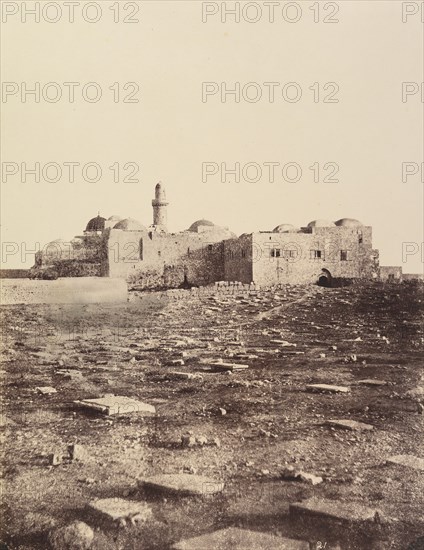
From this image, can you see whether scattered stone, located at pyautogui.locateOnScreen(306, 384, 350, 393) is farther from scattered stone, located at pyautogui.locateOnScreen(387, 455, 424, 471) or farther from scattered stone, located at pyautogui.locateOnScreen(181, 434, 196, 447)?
scattered stone, located at pyautogui.locateOnScreen(181, 434, 196, 447)

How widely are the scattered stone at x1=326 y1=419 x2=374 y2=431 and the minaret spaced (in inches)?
858

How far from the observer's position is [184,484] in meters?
4.62

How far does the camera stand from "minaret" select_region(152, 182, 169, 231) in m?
27.0

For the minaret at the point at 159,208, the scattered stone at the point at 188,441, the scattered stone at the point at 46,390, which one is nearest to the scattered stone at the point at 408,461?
the scattered stone at the point at 188,441

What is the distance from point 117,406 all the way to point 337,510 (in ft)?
9.39

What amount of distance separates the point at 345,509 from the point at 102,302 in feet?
28.3

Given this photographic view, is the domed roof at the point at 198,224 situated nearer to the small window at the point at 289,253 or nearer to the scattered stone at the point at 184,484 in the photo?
the small window at the point at 289,253

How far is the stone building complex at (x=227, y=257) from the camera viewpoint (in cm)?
2228

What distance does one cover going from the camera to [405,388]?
716 centimetres

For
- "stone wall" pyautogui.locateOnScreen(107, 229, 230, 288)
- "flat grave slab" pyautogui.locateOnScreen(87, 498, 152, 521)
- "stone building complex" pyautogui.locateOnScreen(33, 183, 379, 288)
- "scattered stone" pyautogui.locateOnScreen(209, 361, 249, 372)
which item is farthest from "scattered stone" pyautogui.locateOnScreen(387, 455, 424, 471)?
"stone wall" pyautogui.locateOnScreen(107, 229, 230, 288)

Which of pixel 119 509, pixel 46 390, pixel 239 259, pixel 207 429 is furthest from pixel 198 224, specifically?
pixel 119 509

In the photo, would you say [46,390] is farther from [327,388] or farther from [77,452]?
[327,388]

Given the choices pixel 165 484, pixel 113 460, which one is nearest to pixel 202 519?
pixel 165 484

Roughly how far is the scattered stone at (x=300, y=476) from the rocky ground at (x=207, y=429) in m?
0.01
